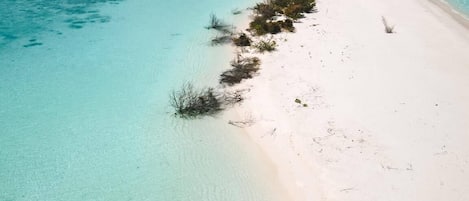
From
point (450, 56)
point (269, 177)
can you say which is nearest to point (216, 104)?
point (269, 177)

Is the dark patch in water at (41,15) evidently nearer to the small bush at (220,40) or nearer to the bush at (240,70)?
the small bush at (220,40)

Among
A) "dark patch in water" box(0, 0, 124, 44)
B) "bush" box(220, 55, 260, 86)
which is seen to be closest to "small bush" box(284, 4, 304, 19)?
"bush" box(220, 55, 260, 86)

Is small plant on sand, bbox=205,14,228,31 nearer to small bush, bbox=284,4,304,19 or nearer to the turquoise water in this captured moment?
small bush, bbox=284,4,304,19

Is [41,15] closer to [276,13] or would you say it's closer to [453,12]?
[276,13]

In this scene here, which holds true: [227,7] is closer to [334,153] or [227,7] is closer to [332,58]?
[332,58]

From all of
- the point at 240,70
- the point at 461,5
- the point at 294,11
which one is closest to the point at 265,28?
the point at 294,11

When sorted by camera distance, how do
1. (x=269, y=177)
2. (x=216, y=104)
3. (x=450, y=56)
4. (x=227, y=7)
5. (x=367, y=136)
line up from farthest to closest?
(x=227, y=7) → (x=450, y=56) → (x=216, y=104) → (x=367, y=136) → (x=269, y=177)
